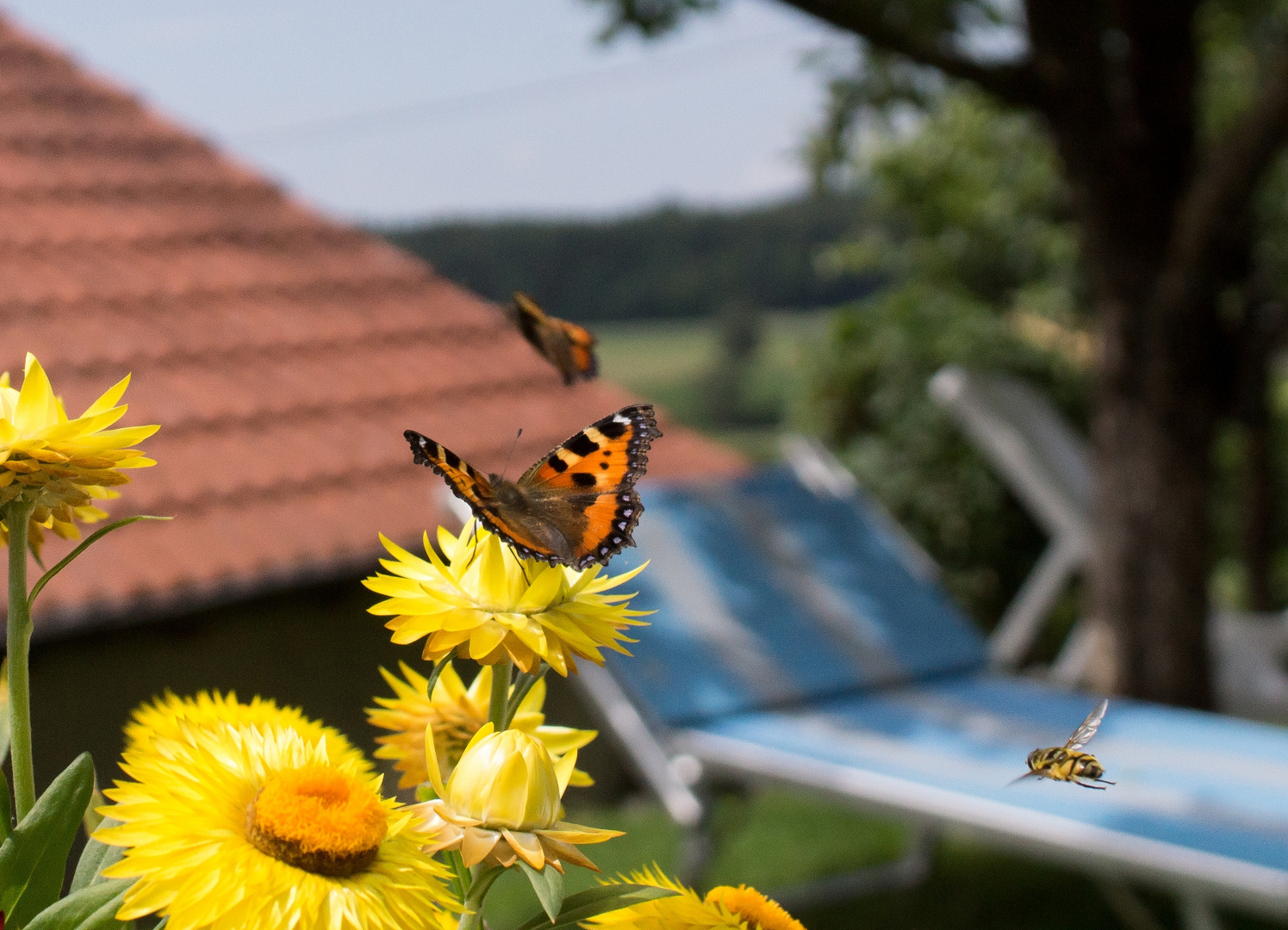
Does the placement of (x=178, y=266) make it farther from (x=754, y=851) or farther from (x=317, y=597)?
(x=754, y=851)

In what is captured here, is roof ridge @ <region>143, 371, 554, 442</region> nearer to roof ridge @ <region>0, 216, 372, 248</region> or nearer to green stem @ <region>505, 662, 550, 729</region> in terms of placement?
roof ridge @ <region>0, 216, 372, 248</region>

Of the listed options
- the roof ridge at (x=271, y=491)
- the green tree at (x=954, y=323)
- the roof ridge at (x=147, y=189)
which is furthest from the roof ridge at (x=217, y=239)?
the green tree at (x=954, y=323)

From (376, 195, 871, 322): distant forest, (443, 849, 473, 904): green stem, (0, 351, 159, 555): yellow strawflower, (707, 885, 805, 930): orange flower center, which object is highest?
(0, 351, 159, 555): yellow strawflower

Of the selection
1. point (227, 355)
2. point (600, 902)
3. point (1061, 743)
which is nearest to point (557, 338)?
point (600, 902)

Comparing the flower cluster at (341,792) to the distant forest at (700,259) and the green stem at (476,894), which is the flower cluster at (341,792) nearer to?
the green stem at (476,894)

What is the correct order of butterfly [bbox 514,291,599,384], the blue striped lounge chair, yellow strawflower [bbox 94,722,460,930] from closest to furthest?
yellow strawflower [bbox 94,722,460,930] < butterfly [bbox 514,291,599,384] < the blue striped lounge chair

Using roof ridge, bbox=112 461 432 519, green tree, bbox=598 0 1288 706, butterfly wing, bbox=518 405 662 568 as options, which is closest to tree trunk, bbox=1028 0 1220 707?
green tree, bbox=598 0 1288 706

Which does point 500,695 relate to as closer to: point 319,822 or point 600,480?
point 319,822
